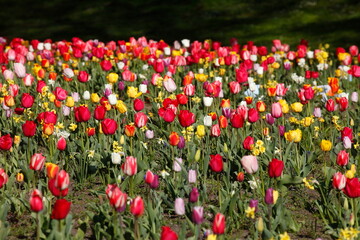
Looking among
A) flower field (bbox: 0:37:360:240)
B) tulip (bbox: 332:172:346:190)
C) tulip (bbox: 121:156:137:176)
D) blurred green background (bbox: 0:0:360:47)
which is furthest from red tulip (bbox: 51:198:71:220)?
blurred green background (bbox: 0:0:360:47)

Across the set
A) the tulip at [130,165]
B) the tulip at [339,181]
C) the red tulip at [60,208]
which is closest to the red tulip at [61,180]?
the red tulip at [60,208]

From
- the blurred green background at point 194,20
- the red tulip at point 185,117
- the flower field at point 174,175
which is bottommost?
the blurred green background at point 194,20

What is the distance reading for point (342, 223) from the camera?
14.2 ft

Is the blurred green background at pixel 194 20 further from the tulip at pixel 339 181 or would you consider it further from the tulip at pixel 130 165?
the tulip at pixel 130 165

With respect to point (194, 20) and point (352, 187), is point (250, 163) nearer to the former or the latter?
point (352, 187)

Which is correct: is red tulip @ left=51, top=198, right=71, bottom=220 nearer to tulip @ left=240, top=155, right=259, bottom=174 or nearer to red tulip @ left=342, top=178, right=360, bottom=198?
tulip @ left=240, top=155, right=259, bottom=174

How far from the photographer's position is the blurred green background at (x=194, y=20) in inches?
590

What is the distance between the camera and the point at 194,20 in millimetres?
17016

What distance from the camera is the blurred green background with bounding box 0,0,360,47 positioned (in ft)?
49.2

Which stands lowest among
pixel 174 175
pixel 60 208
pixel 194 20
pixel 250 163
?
pixel 194 20

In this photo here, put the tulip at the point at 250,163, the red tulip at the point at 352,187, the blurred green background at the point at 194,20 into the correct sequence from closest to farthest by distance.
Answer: the red tulip at the point at 352,187, the tulip at the point at 250,163, the blurred green background at the point at 194,20

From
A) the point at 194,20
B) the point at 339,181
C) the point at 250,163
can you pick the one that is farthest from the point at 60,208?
the point at 194,20

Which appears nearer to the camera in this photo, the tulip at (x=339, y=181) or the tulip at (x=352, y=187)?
the tulip at (x=352, y=187)

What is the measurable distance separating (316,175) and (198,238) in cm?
179
